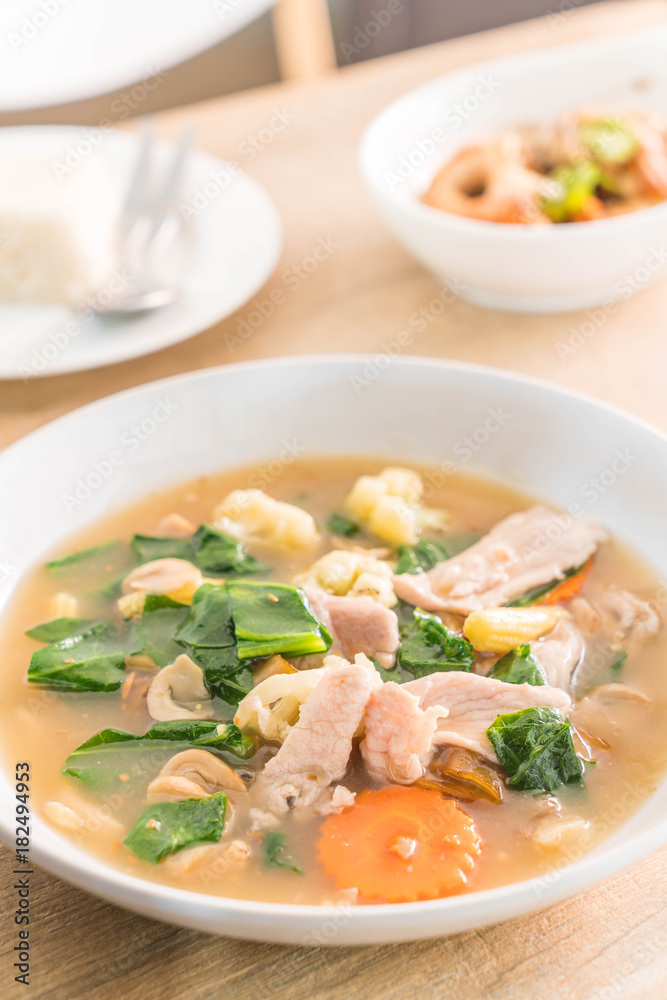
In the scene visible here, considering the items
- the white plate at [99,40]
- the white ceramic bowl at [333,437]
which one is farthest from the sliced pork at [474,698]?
the white plate at [99,40]

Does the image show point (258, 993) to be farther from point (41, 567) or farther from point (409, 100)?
point (409, 100)

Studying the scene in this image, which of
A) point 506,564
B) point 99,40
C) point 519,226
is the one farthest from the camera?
point 99,40

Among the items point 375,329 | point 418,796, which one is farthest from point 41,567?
point 375,329

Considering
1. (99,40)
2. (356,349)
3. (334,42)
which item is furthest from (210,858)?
(334,42)

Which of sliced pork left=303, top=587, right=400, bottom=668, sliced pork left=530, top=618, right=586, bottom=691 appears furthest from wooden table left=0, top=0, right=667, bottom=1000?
sliced pork left=303, top=587, right=400, bottom=668

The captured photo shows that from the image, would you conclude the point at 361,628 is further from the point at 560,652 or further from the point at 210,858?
the point at 210,858

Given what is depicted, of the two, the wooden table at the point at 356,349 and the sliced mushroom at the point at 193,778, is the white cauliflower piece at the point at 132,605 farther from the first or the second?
the wooden table at the point at 356,349

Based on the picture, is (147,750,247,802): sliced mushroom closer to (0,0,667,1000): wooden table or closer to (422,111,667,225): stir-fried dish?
(0,0,667,1000): wooden table
